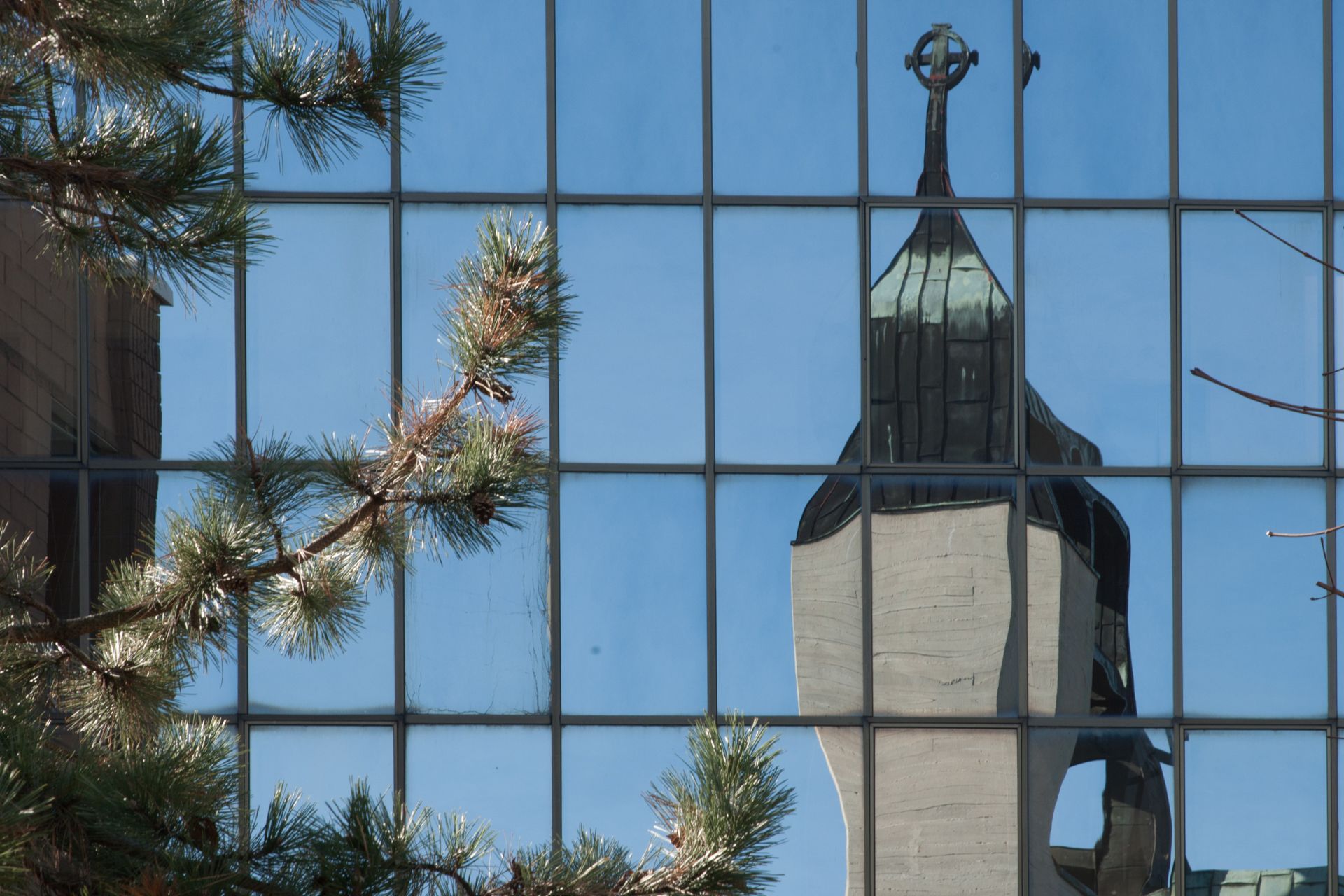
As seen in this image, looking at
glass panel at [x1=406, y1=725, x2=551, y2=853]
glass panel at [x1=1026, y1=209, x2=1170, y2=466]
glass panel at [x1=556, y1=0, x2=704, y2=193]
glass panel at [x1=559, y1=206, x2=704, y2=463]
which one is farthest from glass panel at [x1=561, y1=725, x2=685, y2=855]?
glass panel at [x1=556, y1=0, x2=704, y2=193]

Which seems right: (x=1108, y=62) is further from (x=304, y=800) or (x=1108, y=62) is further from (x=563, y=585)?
(x=304, y=800)

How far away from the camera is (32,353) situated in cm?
684

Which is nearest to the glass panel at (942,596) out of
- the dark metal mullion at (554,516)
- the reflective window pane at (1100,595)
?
the reflective window pane at (1100,595)

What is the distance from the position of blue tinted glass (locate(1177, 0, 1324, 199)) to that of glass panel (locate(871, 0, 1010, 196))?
97 centimetres

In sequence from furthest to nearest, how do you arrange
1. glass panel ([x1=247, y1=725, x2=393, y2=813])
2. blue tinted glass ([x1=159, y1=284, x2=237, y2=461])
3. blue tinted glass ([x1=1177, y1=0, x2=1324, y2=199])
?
blue tinted glass ([x1=1177, y1=0, x2=1324, y2=199]) → blue tinted glass ([x1=159, y1=284, x2=237, y2=461]) → glass panel ([x1=247, y1=725, x2=393, y2=813])

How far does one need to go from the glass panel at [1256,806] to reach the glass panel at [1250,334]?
1.45 meters

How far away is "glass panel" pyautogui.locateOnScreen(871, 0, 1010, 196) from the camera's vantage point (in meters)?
7.16

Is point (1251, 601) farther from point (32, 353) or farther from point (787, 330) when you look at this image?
point (32, 353)

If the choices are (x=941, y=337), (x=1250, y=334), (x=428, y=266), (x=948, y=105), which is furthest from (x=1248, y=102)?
(x=428, y=266)

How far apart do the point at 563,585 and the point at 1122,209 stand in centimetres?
350

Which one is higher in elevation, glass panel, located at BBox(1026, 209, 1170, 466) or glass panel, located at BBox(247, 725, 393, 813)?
glass panel, located at BBox(1026, 209, 1170, 466)

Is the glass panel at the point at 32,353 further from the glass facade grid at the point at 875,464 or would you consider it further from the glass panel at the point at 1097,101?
the glass panel at the point at 1097,101

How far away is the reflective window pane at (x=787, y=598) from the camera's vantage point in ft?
22.6

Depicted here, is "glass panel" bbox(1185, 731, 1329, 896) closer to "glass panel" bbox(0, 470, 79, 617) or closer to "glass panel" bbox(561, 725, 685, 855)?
"glass panel" bbox(561, 725, 685, 855)
